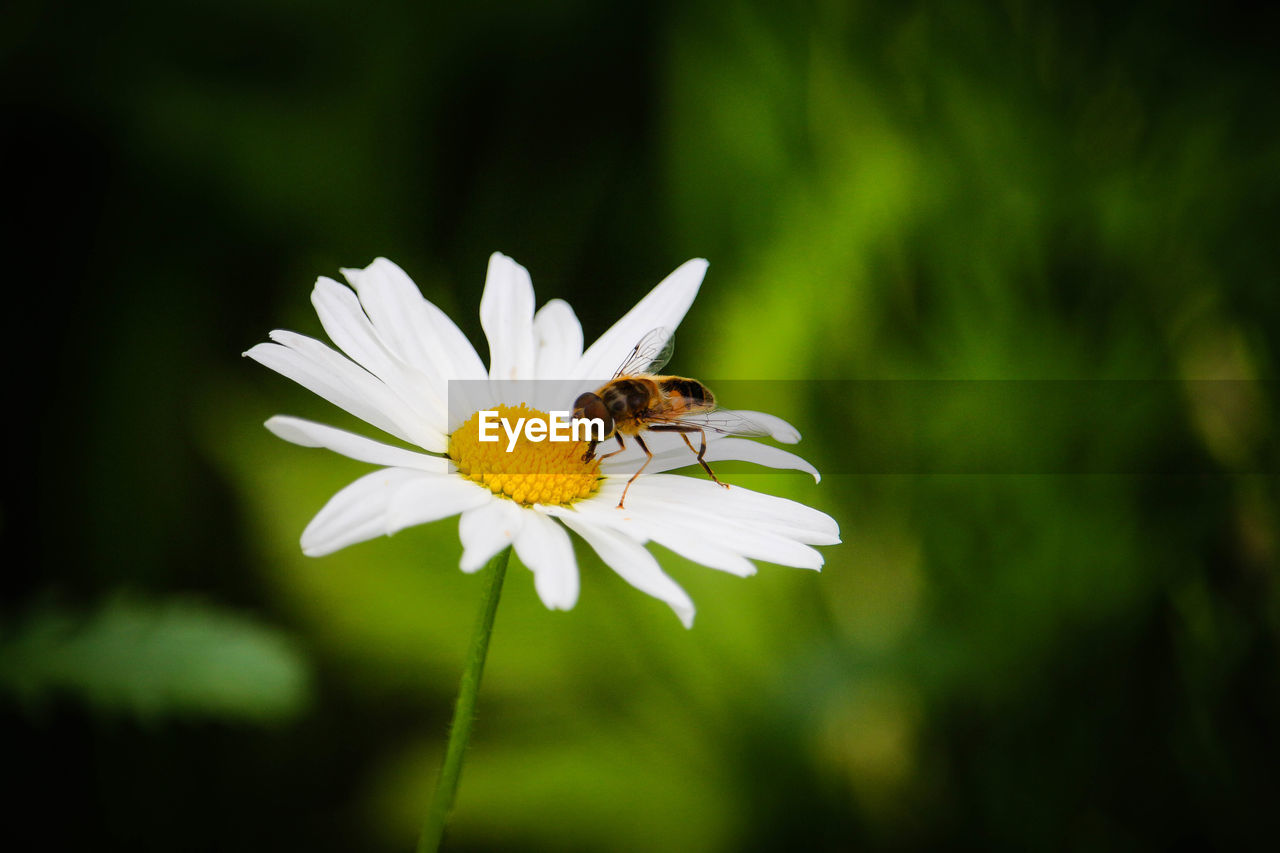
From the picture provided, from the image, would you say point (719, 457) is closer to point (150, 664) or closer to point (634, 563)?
point (634, 563)

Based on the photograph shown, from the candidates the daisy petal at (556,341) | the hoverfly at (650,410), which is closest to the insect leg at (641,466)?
the hoverfly at (650,410)

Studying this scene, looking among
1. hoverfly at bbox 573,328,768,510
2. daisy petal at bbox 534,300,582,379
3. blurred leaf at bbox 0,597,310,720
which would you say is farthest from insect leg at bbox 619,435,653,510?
blurred leaf at bbox 0,597,310,720

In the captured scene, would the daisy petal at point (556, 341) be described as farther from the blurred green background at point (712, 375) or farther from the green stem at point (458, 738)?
the blurred green background at point (712, 375)

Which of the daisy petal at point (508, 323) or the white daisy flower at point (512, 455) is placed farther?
the daisy petal at point (508, 323)

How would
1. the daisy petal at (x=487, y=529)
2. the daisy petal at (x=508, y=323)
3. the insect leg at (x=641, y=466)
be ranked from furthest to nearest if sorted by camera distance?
the daisy petal at (x=508, y=323) → the insect leg at (x=641, y=466) → the daisy petal at (x=487, y=529)

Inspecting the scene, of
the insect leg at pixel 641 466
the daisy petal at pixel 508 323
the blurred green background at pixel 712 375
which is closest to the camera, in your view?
the insect leg at pixel 641 466

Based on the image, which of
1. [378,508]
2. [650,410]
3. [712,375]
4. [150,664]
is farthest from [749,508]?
[712,375]

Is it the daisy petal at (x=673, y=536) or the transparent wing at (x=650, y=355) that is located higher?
the transparent wing at (x=650, y=355)

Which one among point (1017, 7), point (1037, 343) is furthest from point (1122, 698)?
point (1017, 7)
